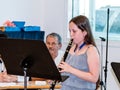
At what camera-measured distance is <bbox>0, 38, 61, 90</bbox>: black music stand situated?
190 cm

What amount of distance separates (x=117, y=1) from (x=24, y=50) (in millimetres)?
2720

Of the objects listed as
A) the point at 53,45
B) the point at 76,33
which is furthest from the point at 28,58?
the point at 53,45

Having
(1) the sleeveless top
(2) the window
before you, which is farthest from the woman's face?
(2) the window

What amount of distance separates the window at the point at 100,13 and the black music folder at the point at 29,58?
2350 millimetres

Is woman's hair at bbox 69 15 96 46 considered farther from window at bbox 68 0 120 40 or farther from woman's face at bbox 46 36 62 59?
window at bbox 68 0 120 40

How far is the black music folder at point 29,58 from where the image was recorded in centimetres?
190

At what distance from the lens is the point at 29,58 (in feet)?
6.56

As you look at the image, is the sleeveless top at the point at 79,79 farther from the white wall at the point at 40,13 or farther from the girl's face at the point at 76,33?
the white wall at the point at 40,13

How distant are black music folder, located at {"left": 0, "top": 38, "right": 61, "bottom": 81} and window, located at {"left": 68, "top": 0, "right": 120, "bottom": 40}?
2.35m

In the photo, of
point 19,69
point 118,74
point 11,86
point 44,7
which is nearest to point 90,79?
point 118,74

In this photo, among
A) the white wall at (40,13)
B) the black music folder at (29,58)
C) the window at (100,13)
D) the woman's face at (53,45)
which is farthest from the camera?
the white wall at (40,13)

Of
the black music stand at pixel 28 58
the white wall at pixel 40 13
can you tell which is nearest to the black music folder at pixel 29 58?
the black music stand at pixel 28 58

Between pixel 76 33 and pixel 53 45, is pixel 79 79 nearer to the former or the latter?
pixel 76 33

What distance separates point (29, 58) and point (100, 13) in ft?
9.13
